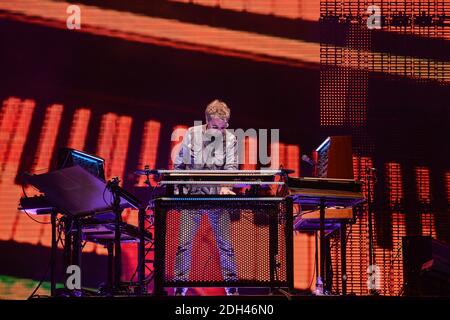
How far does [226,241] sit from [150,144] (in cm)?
319

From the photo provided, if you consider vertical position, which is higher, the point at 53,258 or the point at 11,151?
the point at 11,151

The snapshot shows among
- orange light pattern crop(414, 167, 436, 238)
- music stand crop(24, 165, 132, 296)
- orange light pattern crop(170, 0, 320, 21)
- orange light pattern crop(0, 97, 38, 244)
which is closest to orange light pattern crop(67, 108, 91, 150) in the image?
orange light pattern crop(0, 97, 38, 244)

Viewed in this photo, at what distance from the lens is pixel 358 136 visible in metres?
8.41

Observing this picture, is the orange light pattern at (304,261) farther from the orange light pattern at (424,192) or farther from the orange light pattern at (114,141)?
the orange light pattern at (114,141)

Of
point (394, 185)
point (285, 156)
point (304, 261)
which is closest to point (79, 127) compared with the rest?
point (285, 156)

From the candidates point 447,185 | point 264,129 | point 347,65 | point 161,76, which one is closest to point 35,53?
point 161,76

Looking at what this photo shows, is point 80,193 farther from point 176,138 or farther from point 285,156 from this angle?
point 285,156

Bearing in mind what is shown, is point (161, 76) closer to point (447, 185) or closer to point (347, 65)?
point (347, 65)

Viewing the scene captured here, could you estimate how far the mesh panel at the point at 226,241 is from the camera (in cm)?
513

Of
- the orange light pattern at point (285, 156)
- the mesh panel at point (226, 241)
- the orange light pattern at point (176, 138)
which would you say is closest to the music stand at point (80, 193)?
the mesh panel at point (226, 241)

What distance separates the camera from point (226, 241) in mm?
5328

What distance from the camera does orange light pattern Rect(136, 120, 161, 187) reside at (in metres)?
8.30
